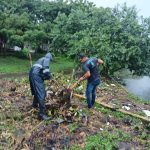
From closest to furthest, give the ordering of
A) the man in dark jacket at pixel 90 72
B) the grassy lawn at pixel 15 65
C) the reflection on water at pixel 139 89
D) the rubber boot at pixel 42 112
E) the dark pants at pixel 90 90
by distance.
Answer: the rubber boot at pixel 42 112, the man in dark jacket at pixel 90 72, the dark pants at pixel 90 90, the reflection on water at pixel 139 89, the grassy lawn at pixel 15 65

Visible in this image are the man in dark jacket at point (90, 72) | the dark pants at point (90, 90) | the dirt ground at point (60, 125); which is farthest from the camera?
the dark pants at point (90, 90)

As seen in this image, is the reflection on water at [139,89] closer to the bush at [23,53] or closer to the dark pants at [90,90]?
the bush at [23,53]

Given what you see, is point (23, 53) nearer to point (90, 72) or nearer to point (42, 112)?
point (90, 72)

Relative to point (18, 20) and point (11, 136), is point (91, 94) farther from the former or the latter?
point (18, 20)

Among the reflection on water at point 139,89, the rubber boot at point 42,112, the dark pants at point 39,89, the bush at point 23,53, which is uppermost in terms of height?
the dark pants at point 39,89

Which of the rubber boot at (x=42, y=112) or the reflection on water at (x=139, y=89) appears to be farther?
the reflection on water at (x=139, y=89)

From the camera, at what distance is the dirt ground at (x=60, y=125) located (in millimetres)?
8125

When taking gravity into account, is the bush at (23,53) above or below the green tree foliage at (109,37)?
below

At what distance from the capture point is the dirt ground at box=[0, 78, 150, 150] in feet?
26.7

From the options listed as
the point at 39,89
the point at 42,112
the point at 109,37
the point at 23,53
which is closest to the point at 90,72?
the point at 39,89

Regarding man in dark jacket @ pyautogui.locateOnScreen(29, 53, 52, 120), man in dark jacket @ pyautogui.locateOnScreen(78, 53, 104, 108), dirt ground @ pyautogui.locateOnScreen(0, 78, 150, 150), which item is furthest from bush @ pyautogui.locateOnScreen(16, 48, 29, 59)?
man in dark jacket @ pyautogui.locateOnScreen(29, 53, 52, 120)

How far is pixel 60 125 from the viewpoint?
365 inches

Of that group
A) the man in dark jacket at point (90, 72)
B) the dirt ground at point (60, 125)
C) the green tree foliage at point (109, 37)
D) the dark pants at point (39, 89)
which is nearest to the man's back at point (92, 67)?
the man in dark jacket at point (90, 72)

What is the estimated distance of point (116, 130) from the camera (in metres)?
9.35
